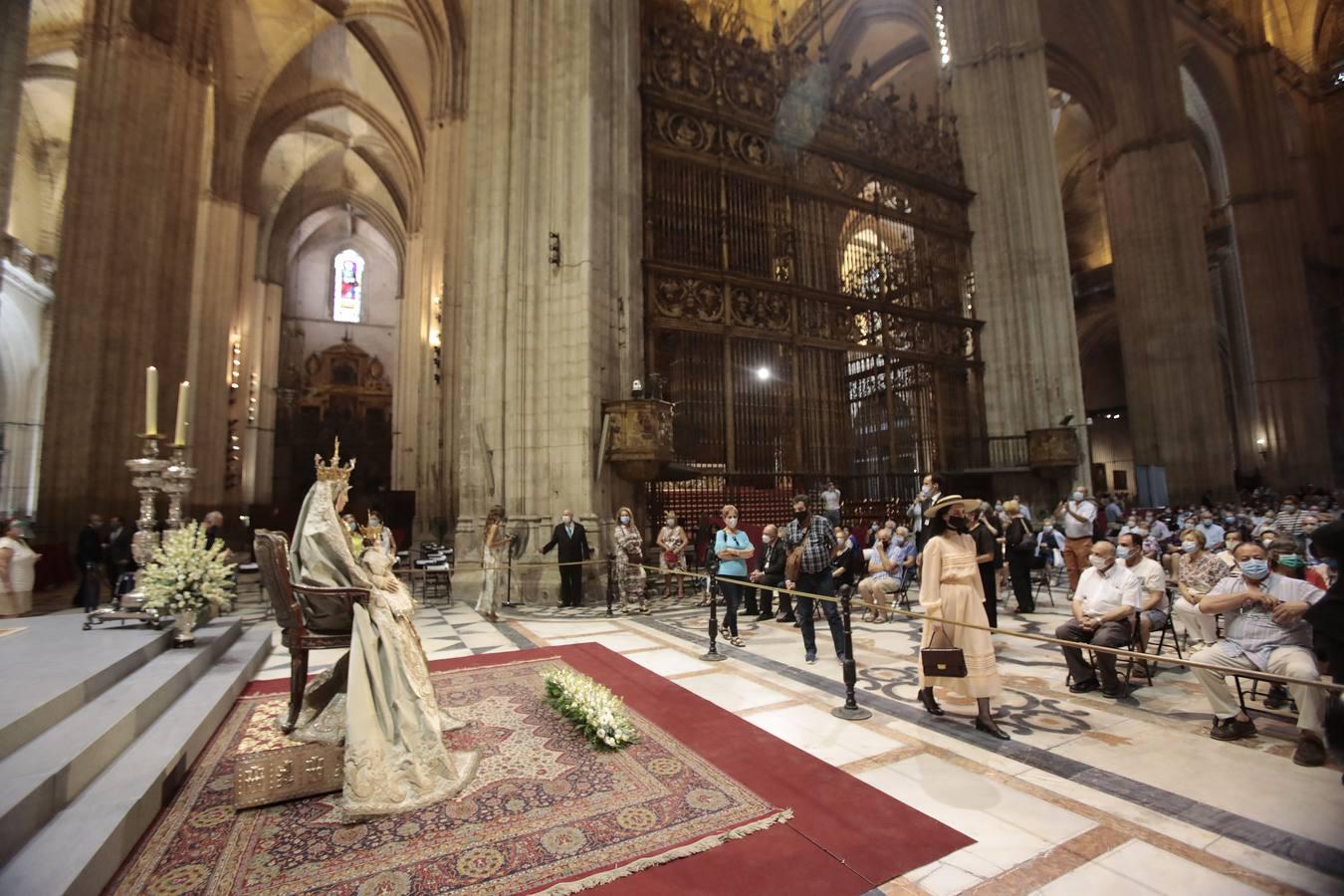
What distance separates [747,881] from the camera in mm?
2191

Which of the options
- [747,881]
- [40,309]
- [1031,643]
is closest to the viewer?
[747,881]

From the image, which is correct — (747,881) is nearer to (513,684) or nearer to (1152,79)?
(513,684)

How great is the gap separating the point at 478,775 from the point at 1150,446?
23.5 m

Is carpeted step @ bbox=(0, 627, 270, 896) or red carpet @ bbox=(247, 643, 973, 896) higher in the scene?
carpeted step @ bbox=(0, 627, 270, 896)

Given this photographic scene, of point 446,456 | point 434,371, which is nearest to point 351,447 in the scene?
point 434,371

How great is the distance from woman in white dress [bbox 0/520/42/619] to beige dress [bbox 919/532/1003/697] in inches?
357

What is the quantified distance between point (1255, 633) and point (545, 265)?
30.2ft

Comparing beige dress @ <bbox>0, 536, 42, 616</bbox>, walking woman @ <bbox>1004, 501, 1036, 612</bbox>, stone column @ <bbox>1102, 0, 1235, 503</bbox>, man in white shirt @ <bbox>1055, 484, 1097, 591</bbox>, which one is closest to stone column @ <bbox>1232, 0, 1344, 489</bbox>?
stone column @ <bbox>1102, 0, 1235, 503</bbox>

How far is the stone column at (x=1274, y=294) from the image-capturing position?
2120cm

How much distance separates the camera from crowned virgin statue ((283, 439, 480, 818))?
9.07 feet

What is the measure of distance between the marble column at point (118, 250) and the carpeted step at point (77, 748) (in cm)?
873

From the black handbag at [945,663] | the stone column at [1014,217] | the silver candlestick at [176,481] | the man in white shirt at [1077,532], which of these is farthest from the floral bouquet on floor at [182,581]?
the stone column at [1014,217]

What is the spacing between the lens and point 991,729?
3.60 meters

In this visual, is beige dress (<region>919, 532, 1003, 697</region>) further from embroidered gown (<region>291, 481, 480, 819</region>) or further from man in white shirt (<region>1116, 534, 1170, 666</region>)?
embroidered gown (<region>291, 481, 480, 819</region>)
